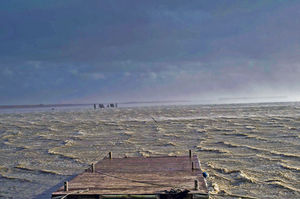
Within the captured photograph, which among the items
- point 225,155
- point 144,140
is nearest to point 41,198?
point 225,155

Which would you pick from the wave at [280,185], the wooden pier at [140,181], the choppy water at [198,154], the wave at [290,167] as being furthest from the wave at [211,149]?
the wave at [280,185]

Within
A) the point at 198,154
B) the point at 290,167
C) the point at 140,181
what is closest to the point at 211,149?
the point at 198,154

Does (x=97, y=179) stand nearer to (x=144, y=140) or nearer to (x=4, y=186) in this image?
(x=4, y=186)

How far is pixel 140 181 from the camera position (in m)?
6.28

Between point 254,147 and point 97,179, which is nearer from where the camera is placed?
point 97,179

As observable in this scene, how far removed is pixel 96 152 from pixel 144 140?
357 centimetres

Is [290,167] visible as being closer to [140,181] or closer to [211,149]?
[211,149]

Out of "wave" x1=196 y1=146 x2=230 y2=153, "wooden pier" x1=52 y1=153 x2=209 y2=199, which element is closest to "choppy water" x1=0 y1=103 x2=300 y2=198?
"wave" x1=196 y1=146 x2=230 y2=153

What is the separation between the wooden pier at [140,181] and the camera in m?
5.33

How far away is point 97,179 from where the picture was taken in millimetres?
6609

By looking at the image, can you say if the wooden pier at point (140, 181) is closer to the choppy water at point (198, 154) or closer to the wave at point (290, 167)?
the choppy water at point (198, 154)

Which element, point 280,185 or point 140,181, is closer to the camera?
point 140,181

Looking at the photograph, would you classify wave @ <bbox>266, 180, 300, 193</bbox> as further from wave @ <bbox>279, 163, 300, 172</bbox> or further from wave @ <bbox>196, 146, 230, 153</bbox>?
wave @ <bbox>196, 146, 230, 153</bbox>

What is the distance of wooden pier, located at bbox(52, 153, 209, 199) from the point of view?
5332 mm
